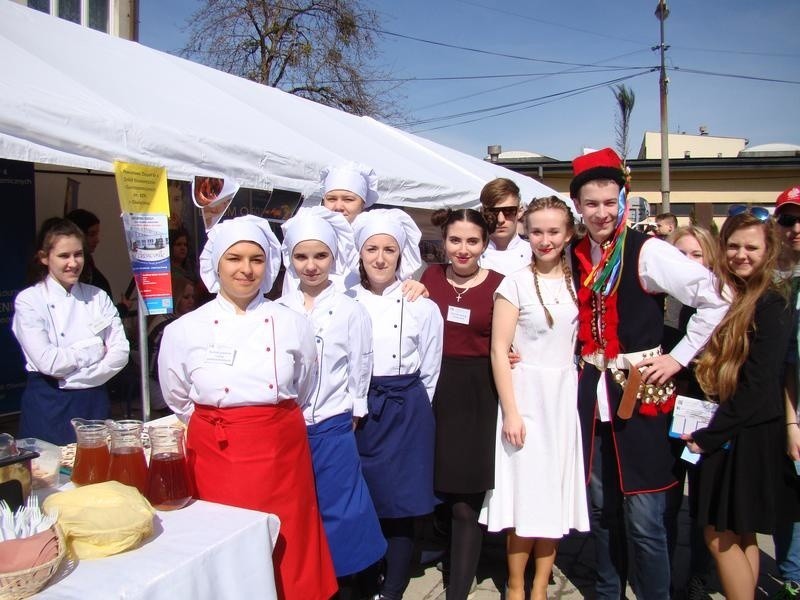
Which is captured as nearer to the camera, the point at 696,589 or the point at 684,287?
the point at 684,287

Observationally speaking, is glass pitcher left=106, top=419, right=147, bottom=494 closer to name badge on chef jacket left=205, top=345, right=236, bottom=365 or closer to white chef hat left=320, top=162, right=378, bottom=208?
name badge on chef jacket left=205, top=345, right=236, bottom=365

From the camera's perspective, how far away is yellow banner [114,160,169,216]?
2.82 meters

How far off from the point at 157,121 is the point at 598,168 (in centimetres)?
213

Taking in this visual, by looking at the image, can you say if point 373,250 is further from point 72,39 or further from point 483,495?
point 72,39

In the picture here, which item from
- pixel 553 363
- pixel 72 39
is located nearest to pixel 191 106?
pixel 72 39

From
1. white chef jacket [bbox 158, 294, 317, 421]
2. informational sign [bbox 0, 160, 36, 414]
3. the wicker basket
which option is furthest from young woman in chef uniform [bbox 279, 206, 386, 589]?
informational sign [bbox 0, 160, 36, 414]

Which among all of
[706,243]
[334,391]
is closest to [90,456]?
[334,391]

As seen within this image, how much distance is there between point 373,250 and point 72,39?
2.68 meters

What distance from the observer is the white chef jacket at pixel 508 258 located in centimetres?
362

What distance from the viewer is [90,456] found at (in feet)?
5.62

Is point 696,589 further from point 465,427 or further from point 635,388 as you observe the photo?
point 465,427

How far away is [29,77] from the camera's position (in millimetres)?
2801

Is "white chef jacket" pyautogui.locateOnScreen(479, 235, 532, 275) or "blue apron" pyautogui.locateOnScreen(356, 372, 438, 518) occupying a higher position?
"white chef jacket" pyautogui.locateOnScreen(479, 235, 532, 275)

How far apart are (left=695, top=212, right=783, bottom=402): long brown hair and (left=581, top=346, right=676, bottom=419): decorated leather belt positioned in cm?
15
